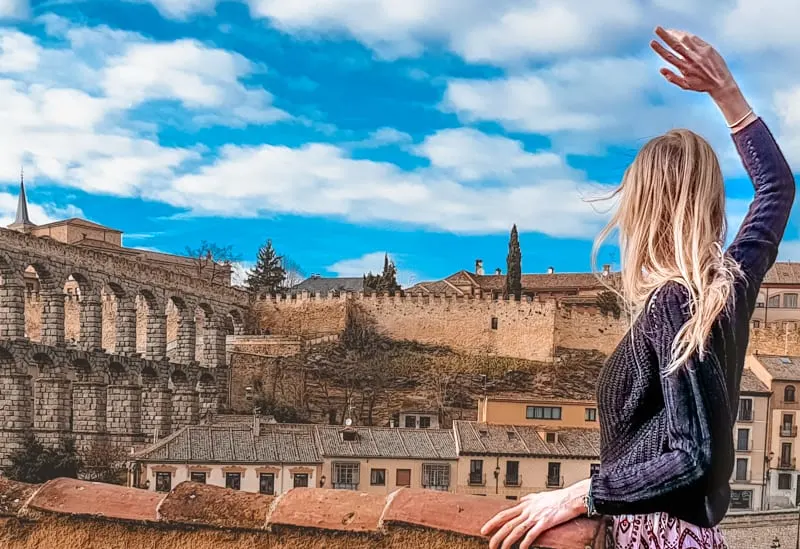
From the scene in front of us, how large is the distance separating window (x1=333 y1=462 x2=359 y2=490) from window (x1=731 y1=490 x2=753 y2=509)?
315 inches

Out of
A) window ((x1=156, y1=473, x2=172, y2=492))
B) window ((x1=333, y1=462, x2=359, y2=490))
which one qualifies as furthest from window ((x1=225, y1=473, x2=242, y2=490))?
window ((x1=333, y1=462, x2=359, y2=490))

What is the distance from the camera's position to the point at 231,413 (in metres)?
20.5

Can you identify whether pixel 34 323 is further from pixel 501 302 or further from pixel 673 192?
pixel 673 192

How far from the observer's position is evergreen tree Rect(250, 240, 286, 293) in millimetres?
29109

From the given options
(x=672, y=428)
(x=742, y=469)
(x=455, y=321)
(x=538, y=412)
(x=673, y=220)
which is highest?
(x=673, y=220)

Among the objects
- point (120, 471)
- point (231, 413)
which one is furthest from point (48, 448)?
point (231, 413)

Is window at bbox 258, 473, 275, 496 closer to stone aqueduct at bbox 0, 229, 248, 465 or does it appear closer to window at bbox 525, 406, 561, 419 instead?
stone aqueduct at bbox 0, 229, 248, 465

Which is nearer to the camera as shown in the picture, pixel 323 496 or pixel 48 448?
pixel 323 496

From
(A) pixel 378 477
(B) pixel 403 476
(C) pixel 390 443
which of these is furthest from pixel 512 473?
(A) pixel 378 477

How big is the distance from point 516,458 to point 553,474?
1012 millimetres

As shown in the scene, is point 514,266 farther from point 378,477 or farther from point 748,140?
point 748,140

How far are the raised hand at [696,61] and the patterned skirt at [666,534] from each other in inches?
21.6

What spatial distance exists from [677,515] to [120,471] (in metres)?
16.8

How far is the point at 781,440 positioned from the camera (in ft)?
61.5
